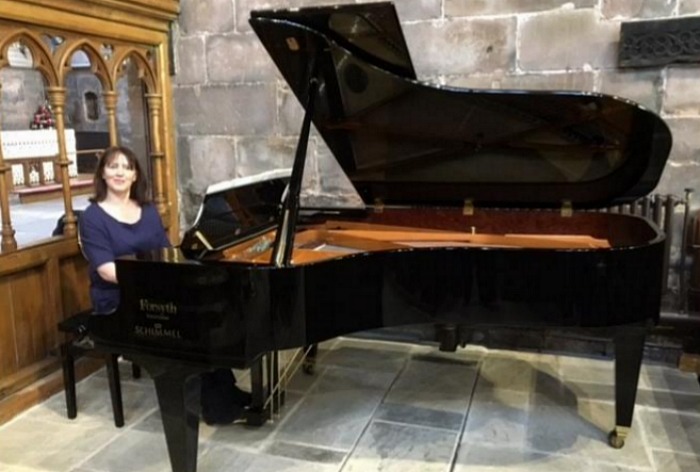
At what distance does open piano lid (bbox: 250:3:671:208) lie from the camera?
80.7 inches

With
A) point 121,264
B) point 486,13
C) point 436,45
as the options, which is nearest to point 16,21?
point 121,264

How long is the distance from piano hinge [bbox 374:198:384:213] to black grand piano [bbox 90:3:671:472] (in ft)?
0.60

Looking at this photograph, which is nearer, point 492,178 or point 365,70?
point 365,70

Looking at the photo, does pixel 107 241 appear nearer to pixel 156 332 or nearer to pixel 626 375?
pixel 156 332

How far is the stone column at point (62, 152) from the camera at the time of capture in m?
2.91

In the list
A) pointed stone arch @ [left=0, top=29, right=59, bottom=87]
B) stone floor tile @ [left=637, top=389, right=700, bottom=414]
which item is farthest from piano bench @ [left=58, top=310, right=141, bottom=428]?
stone floor tile @ [left=637, top=389, right=700, bottom=414]

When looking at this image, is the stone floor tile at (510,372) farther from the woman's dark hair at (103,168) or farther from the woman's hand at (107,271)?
the woman's dark hair at (103,168)

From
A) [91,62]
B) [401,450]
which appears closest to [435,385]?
[401,450]

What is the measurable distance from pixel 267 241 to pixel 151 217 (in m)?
0.59

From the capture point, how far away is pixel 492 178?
2.73 metres

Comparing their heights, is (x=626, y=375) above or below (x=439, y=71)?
below

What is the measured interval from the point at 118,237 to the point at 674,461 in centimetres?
235

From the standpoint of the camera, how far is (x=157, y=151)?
12.4ft

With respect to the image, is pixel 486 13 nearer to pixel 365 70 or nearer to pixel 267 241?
pixel 365 70
